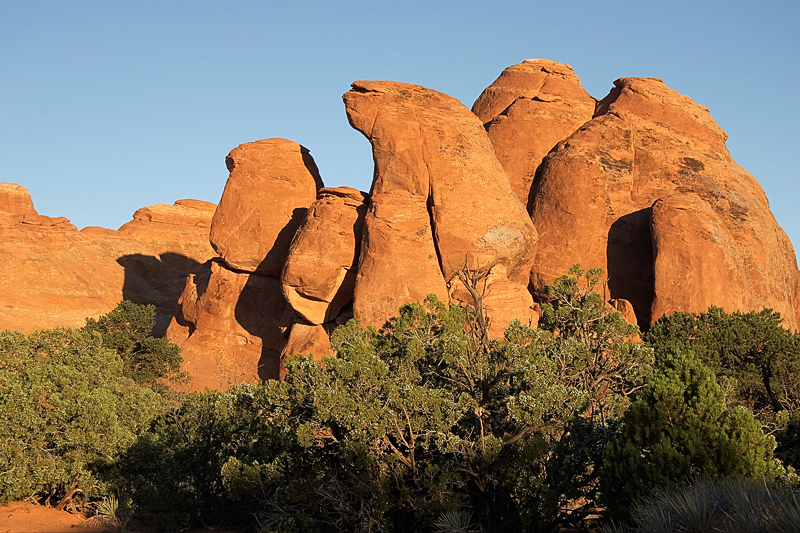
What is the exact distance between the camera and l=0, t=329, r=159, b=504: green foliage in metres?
15.8

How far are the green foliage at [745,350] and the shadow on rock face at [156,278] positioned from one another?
34.7 meters

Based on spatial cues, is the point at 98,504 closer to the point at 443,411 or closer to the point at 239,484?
the point at 239,484

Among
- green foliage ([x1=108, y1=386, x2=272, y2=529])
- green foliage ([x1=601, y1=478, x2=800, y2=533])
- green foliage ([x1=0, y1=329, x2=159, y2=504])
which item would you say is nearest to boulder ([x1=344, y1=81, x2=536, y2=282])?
green foliage ([x1=108, y1=386, x2=272, y2=529])

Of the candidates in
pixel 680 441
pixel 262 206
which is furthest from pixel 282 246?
pixel 680 441

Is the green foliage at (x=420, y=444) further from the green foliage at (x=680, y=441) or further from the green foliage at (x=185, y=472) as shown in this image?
the green foliage at (x=185, y=472)

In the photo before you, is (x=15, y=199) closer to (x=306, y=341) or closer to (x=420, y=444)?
(x=306, y=341)

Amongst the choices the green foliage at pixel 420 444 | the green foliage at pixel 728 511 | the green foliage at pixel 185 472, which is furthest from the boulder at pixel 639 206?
the green foliage at pixel 728 511

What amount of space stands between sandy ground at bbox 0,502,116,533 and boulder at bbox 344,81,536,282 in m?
14.9

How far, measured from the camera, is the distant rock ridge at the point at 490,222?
26891 millimetres

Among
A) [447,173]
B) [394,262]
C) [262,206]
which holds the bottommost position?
[394,262]

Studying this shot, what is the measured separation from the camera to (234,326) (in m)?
32.8

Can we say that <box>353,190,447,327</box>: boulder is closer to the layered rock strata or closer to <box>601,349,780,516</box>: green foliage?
the layered rock strata

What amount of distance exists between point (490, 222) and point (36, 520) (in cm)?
1734

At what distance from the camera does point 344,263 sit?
28.0 metres
